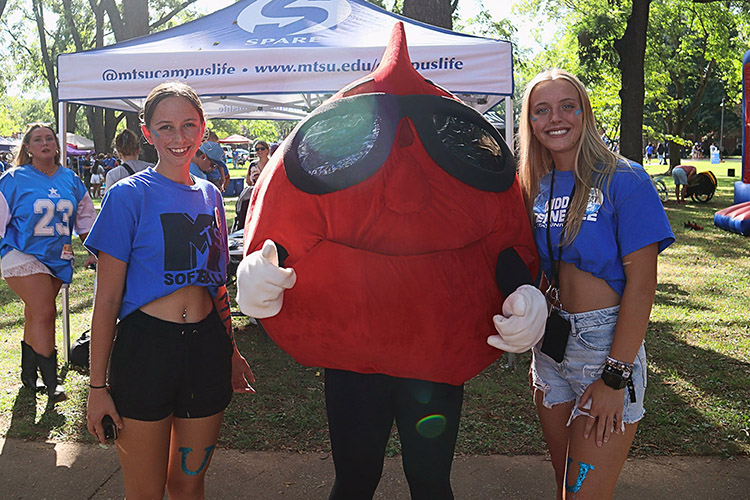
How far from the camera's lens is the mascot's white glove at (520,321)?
6.04 ft

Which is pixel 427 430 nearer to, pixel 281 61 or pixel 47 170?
pixel 281 61

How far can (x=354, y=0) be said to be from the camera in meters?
5.57

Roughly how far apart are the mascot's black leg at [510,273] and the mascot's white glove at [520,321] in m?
0.10

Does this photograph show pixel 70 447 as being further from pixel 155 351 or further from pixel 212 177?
pixel 212 177

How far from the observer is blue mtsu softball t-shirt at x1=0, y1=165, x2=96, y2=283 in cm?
433

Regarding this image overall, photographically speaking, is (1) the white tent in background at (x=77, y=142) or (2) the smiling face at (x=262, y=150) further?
(1) the white tent in background at (x=77, y=142)

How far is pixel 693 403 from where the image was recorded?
14.4 feet

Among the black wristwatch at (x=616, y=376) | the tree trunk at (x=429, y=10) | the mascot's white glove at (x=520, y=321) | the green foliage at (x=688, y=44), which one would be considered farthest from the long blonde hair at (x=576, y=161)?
the green foliage at (x=688, y=44)

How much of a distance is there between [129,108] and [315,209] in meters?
6.68

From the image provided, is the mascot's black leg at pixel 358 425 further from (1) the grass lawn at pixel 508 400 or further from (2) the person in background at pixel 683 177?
(2) the person in background at pixel 683 177

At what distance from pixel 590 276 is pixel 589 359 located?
0.91ft

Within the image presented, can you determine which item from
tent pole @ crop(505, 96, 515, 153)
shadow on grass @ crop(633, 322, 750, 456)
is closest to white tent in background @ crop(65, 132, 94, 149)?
tent pole @ crop(505, 96, 515, 153)

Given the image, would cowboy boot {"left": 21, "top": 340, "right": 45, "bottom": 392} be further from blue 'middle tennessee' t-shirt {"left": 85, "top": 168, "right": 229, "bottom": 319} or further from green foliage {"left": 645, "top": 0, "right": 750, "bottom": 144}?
green foliage {"left": 645, "top": 0, "right": 750, "bottom": 144}

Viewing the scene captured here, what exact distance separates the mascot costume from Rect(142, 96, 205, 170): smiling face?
0.37m
